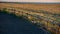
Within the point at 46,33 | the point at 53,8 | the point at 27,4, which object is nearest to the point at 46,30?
the point at 46,33

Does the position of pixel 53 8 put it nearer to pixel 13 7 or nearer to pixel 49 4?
pixel 49 4

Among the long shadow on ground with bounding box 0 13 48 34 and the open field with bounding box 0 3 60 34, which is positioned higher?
the open field with bounding box 0 3 60 34

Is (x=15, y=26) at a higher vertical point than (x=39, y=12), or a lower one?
lower

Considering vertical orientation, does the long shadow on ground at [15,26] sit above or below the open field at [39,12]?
below
